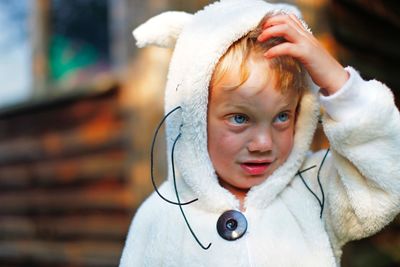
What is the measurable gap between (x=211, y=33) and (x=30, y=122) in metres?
4.24

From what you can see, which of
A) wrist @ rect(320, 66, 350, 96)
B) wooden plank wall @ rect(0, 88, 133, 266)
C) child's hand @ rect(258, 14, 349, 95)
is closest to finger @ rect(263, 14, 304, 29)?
child's hand @ rect(258, 14, 349, 95)

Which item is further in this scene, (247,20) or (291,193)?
(291,193)

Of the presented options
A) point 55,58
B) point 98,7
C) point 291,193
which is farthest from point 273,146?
point 55,58

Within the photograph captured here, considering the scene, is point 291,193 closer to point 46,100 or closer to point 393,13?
point 393,13

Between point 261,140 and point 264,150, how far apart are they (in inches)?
1.2

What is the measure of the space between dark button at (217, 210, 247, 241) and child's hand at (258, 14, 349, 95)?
15.3 inches

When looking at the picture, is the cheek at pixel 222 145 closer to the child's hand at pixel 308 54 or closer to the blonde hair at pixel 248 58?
the blonde hair at pixel 248 58

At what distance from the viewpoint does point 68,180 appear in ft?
17.2

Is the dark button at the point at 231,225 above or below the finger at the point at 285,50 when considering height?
below

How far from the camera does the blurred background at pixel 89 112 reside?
4.06 metres

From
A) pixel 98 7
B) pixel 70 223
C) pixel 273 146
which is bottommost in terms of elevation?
pixel 70 223

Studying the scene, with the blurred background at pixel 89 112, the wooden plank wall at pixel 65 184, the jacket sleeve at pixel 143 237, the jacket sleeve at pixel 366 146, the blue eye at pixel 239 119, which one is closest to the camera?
the jacket sleeve at pixel 366 146

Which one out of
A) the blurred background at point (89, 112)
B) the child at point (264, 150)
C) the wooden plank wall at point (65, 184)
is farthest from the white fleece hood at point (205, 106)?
the wooden plank wall at point (65, 184)

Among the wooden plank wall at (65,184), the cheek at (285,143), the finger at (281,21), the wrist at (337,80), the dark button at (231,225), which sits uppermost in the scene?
the finger at (281,21)
